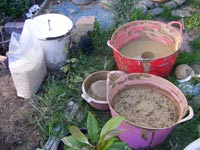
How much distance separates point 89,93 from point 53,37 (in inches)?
24.7

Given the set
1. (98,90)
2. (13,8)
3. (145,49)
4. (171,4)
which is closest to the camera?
(98,90)

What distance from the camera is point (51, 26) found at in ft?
9.60

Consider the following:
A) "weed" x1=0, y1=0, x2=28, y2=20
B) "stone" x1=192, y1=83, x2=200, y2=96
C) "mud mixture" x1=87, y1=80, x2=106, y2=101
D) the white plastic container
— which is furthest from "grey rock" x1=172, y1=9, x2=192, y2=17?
"weed" x1=0, y1=0, x2=28, y2=20

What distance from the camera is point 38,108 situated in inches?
104

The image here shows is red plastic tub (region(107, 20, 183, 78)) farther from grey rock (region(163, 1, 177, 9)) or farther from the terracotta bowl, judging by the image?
grey rock (region(163, 1, 177, 9))

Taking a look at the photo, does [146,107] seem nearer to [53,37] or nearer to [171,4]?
[53,37]

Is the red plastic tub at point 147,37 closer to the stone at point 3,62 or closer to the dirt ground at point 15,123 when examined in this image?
the dirt ground at point 15,123

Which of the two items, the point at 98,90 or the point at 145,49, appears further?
the point at 145,49

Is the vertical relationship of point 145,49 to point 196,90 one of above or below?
above

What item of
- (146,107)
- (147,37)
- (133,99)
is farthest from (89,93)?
(147,37)

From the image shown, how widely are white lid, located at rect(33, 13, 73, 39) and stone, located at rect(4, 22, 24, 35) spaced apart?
0.51 metres

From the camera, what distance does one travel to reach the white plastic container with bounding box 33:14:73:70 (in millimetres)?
2854

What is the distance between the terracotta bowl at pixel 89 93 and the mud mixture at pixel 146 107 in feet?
0.59

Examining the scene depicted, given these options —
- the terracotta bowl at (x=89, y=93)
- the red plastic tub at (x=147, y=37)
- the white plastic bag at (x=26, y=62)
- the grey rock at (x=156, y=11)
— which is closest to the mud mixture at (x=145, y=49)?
the red plastic tub at (x=147, y=37)
